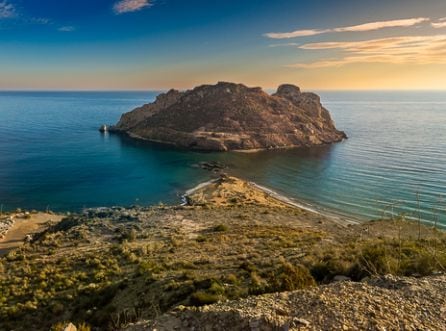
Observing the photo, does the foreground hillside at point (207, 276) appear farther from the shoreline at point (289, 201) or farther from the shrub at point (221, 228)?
the shoreline at point (289, 201)

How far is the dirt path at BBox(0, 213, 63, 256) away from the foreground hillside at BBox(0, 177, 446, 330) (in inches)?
258

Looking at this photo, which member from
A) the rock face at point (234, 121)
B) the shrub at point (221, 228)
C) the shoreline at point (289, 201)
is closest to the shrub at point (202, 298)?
the shrub at point (221, 228)

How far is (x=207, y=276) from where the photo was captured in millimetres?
16844

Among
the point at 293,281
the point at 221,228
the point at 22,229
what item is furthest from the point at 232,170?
the point at 293,281

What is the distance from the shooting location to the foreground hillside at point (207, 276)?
905cm

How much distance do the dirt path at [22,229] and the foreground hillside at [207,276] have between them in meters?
6.55

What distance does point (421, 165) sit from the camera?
251 ft

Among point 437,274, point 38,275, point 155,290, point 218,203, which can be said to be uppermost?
point 437,274

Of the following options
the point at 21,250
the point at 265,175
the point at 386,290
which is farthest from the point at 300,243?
the point at 265,175

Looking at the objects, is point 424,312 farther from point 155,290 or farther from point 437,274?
point 155,290

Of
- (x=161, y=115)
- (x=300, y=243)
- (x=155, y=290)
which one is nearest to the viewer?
(x=155, y=290)

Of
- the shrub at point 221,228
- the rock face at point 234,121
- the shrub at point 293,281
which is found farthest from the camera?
the rock face at point 234,121

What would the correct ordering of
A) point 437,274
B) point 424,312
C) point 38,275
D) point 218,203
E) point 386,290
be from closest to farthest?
1. point 424,312
2. point 386,290
3. point 437,274
4. point 38,275
5. point 218,203

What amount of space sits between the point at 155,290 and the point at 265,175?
194ft
